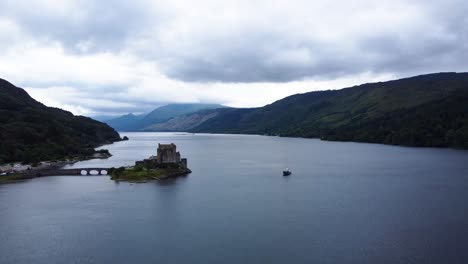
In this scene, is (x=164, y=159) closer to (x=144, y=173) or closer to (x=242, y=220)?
(x=144, y=173)

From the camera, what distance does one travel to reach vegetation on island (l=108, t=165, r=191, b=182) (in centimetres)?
10161

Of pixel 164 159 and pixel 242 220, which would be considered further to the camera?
pixel 164 159

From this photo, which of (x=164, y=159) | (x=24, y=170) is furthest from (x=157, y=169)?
(x=24, y=170)

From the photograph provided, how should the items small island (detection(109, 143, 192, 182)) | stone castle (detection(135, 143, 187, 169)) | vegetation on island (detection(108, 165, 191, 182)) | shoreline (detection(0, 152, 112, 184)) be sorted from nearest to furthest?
vegetation on island (detection(108, 165, 191, 182)) < small island (detection(109, 143, 192, 182)) < shoreline (detection(0, 152, 112, 184)) < stone castle (detection(135, 143, 187, 169))

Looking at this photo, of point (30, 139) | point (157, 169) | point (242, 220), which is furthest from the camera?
point (30, 139)

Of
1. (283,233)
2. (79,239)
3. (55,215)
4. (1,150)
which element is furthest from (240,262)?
(1,150)

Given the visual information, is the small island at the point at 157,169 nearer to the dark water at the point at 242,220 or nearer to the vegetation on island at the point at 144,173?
the vegetation on island at the point at 144,173

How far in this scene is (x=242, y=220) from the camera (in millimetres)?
60031

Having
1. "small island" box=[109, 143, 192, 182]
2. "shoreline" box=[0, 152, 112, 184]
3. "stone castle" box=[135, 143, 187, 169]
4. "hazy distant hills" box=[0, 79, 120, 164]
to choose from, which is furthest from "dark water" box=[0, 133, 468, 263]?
"hazy distant hills" box=[0, 79, 120, 164]

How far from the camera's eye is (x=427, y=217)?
196ft

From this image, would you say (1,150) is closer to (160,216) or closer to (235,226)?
(160,216)

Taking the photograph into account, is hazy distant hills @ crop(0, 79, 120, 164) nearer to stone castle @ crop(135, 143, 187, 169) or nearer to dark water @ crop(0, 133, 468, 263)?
dark water @ crop(0, 133, 468, 263)

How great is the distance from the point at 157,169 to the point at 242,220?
175 feet

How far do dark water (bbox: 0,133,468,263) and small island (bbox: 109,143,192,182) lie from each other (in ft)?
16.7
